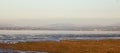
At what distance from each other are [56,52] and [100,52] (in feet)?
22.0

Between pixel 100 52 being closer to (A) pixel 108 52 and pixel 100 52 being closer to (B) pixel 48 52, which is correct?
(A) pixel 108 52

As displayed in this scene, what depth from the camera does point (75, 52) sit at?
163ft

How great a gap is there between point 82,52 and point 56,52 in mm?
4009

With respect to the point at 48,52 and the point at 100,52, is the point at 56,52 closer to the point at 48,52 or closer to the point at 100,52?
the point at 48,52

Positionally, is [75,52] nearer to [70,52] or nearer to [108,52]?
[70,52]

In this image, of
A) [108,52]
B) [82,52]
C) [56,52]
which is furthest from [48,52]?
[108,52]

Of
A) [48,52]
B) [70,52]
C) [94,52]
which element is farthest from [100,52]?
[48,52]

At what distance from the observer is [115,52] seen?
157 ft

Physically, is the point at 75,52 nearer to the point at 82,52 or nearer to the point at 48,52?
the point at 82,52

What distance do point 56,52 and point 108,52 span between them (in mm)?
7914

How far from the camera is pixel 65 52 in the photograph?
4816 cm

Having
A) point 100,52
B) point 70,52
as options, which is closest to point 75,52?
point 70,52

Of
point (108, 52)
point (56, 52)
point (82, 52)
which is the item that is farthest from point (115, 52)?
point (56, 52)

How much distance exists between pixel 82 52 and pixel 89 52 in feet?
3.52
